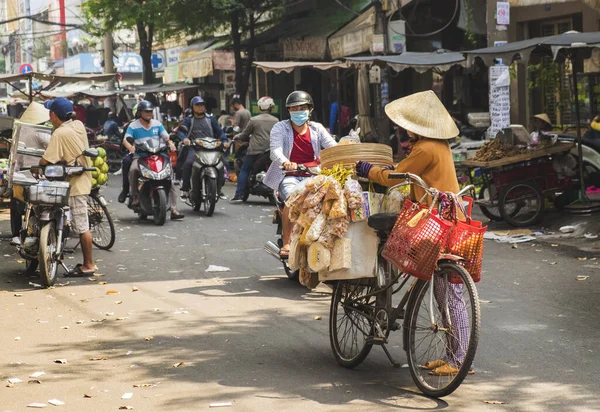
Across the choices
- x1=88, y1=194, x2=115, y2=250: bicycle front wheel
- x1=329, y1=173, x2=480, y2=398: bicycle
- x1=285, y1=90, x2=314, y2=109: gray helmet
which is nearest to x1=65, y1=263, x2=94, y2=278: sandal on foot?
x1=88, y1=194, x2=115, y2=250: bicycle front wheel

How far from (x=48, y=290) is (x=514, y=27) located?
12.9 meters

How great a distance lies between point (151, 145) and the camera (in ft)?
47.3

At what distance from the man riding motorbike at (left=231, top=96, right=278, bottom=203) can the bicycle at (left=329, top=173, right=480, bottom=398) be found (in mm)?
10761

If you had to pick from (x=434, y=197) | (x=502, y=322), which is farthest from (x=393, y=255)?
(x=502, y=322)

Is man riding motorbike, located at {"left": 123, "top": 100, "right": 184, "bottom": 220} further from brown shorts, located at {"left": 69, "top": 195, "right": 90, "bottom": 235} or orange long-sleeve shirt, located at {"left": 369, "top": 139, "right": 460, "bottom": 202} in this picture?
orange long-sleeve shirt, located at {"left": 369, "top": 139, "right": 460, "bottom": 202}

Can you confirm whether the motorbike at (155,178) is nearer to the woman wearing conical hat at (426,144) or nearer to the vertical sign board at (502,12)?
the vertical sign board at (502,12)

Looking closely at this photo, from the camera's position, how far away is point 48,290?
31.2ft

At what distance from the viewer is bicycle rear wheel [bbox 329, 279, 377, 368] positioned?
20.4 ft

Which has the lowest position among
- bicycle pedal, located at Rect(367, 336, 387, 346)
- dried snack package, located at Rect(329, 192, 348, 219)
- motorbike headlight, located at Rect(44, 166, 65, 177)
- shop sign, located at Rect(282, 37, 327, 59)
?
bicycle pedal, located at Rect(367, 336, 387, 346)

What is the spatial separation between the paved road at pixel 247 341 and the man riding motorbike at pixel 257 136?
5.75 meters

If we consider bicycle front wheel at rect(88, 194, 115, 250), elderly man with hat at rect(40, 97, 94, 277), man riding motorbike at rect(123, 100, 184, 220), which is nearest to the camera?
elderly man with hat at rect(40, 97, 94, 277)

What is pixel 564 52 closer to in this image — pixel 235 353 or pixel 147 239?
pixel 147 239

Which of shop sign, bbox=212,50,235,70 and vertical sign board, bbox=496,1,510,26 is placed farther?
shop sign, bbox=212,50,235,70

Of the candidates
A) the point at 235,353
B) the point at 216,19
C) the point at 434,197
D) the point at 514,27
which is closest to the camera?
the point at 434,197
